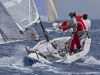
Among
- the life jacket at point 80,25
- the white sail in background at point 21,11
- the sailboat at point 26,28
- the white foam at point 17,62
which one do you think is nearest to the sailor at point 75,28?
the life jacket at point 80,25

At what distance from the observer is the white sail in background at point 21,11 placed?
12.9 metres

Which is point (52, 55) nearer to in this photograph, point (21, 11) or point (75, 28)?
point (75, 28)

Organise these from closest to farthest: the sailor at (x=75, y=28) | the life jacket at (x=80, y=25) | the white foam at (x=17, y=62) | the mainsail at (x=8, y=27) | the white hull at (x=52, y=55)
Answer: the white foam at (x=17, y=62) < the white hull at (x=52, y=55) < the mainsail at (x=8, y=27) < the sailor at (x=75, y=28) < the life jacket at (x=80, y=25)

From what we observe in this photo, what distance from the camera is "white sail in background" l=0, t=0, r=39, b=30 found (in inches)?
509

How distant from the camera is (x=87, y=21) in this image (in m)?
14.8

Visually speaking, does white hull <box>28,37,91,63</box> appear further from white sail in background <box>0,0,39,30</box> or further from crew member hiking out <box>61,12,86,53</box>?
white sail in background <box>0,0,39,30</box>

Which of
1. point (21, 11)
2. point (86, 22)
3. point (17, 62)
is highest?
point (21, 11)

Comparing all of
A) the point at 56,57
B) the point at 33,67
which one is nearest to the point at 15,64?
the point at 33,67

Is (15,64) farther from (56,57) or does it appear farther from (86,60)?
(86,60)

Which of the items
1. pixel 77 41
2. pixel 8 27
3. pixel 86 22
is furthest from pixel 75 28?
pixel 8 27

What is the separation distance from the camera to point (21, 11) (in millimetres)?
13039

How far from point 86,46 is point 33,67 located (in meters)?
3.30

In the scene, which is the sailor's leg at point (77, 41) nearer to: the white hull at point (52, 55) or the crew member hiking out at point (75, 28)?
the crew member hiking out at point (75, 28)

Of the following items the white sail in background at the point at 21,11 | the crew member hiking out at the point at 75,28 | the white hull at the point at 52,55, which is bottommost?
the white hull at the point at 52,55
